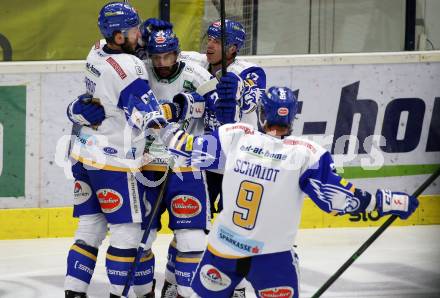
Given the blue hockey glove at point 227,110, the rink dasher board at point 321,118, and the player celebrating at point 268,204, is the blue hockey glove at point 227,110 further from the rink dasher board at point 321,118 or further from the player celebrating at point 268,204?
the rink dasher board at point 321,118

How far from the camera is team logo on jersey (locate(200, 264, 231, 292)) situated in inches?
194

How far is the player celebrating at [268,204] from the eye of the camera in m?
4.86

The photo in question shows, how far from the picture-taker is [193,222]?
6.15 m

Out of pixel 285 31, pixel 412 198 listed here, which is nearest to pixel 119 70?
pixel 412 198

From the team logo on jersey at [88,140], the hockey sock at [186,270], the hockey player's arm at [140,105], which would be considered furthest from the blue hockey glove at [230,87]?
the hockey sock at [186,270]

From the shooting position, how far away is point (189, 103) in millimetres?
6176

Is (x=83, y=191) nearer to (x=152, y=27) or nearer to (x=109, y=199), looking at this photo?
(x=109, y=199)

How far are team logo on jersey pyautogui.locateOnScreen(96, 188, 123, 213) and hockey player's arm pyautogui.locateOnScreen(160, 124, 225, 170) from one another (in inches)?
32.6

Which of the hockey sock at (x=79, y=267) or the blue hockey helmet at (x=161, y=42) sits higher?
the blue hockey helmet at (x=161, y=42)

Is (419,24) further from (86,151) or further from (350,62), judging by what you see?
(86,151)

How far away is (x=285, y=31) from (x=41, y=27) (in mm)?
1715

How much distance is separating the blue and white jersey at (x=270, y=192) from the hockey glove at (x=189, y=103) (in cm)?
123

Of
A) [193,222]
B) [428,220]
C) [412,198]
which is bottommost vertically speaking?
[428,220]

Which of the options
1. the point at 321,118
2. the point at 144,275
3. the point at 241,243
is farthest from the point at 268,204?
the point at 321,118
